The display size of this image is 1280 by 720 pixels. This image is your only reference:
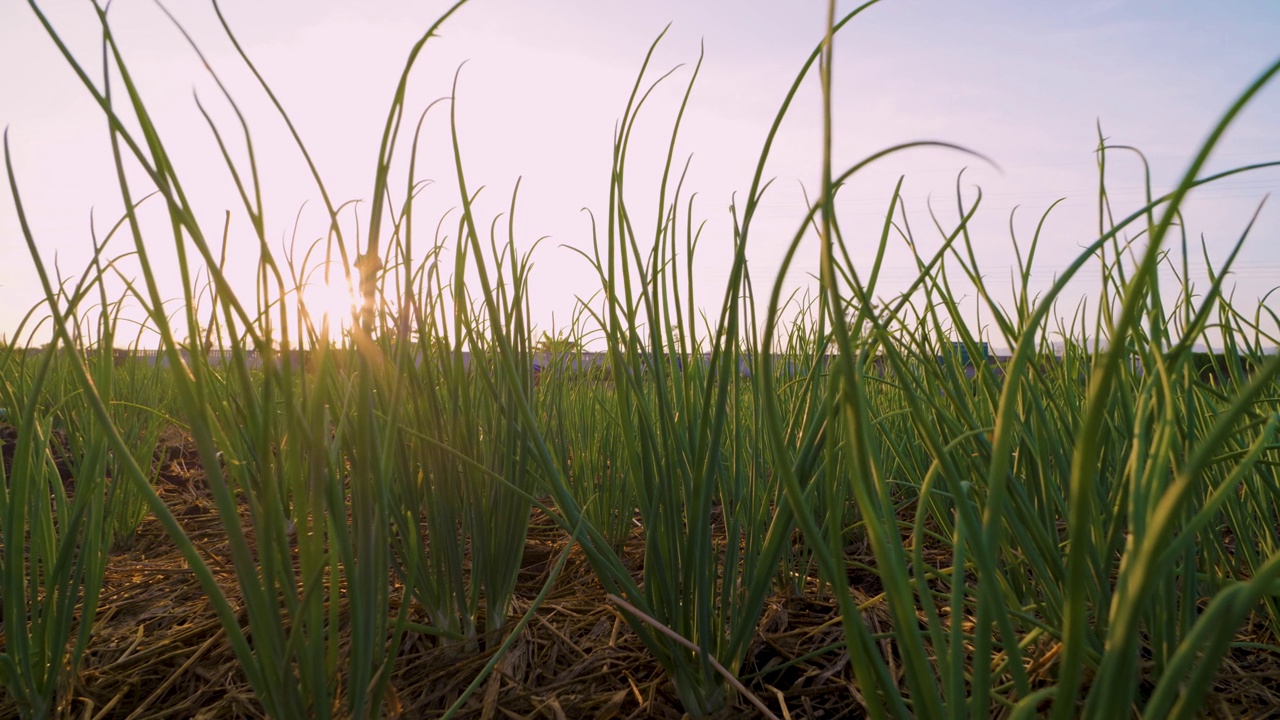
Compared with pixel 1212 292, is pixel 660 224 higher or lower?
higher

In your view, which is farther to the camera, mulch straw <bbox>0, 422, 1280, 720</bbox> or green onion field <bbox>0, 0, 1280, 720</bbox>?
mulch straw <bbox>0, 422, 1280, 720</bbox>

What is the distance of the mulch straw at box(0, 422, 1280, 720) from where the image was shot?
33.5 inches

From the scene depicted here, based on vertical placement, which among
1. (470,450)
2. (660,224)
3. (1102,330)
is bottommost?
(470,450)

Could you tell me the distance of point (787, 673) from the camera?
950mm

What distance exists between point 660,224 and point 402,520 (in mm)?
541

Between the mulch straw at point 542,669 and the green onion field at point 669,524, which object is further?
the mulch straw at point 542,669

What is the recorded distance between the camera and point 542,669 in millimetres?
983

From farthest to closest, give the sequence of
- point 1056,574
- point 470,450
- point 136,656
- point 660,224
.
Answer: point 470,450 < point 136,656 < point 660,224 < point 1056,574

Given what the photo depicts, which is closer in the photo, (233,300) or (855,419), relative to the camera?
(855,419)

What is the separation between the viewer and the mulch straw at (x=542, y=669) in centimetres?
85

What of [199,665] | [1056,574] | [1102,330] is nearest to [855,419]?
[1056,574]

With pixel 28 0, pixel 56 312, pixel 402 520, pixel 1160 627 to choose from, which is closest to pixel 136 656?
pixel 402 520

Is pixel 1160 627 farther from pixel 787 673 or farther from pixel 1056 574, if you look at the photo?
pixel 787 673

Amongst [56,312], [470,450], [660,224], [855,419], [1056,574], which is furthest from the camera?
[470,450]
